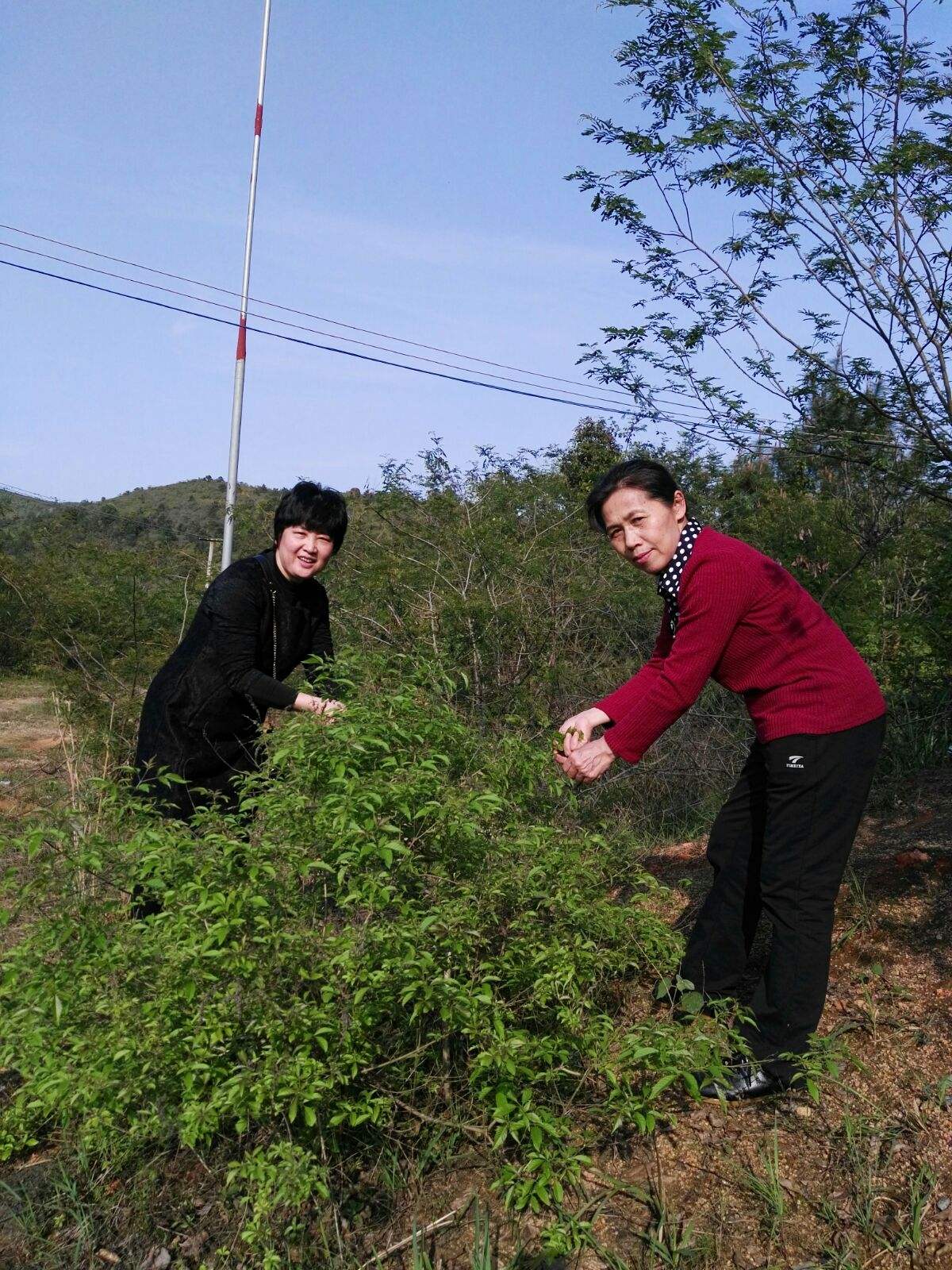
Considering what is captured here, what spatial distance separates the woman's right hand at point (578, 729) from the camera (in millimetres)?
2855

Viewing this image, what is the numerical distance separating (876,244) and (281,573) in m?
2.79

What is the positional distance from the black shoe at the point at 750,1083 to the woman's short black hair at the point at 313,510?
2005mm

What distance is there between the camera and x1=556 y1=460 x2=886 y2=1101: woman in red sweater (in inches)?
110

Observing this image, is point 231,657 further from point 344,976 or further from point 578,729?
point 344,976

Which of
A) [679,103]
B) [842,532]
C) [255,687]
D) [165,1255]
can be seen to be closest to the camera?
[165,1255]

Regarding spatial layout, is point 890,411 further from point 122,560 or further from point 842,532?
point 122,560

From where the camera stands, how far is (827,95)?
14.9 feet

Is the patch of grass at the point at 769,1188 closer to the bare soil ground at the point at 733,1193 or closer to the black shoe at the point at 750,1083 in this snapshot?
the bare soil ground at the point at 733,1193

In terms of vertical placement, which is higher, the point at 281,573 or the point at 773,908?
the point at 281,573

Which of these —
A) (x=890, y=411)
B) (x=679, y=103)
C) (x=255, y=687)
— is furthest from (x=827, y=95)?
(x=255, y=687)

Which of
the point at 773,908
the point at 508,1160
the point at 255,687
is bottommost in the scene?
the point at 508,1160

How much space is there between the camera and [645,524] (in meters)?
2.89

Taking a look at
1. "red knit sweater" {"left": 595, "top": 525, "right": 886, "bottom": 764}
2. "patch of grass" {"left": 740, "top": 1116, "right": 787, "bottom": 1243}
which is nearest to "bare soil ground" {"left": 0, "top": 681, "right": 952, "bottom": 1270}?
"patch of grass" {"left": 740, "top": 1116, "right": 787, "bottom": 1243}

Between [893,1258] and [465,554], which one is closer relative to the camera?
[893,1258]
